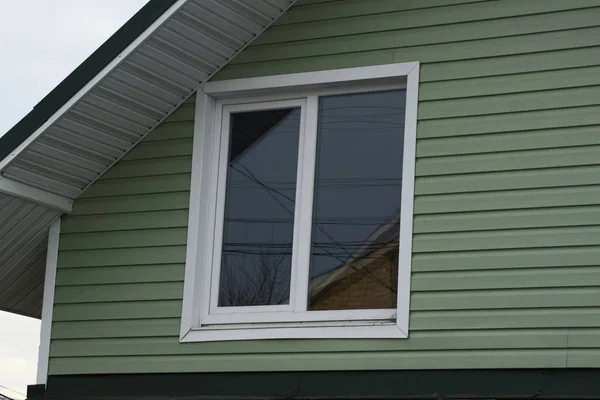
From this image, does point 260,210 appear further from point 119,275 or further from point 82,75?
point 82,75

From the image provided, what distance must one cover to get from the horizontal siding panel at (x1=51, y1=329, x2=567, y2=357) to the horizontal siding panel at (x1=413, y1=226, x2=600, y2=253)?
1.87ft

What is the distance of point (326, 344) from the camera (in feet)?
29.6

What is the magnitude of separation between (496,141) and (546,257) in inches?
35.6

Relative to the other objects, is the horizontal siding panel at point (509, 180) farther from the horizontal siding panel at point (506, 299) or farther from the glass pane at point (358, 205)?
the horizontal siding panel at point (506, 299)

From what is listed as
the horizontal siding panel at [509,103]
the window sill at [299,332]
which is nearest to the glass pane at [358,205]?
the window sill at [299,332]

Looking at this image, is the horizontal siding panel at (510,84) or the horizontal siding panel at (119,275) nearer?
the horizontal siding panel at (510,84)

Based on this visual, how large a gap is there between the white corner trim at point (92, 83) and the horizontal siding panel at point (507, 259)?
241 cm

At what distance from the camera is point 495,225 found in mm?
8805

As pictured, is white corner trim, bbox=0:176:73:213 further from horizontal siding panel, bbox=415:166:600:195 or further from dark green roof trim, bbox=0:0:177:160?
horizontal siding panel, bbox=415:166:600:195

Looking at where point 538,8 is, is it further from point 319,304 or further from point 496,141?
point 319,304

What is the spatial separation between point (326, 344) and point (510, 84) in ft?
7.07

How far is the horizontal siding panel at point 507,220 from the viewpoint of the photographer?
8586 mm

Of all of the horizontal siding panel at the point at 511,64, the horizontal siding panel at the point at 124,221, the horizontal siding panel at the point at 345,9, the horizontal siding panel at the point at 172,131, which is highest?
the horizontal siding panel at the point at 345,9

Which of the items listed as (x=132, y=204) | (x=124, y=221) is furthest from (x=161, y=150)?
(x=124, y=221)
